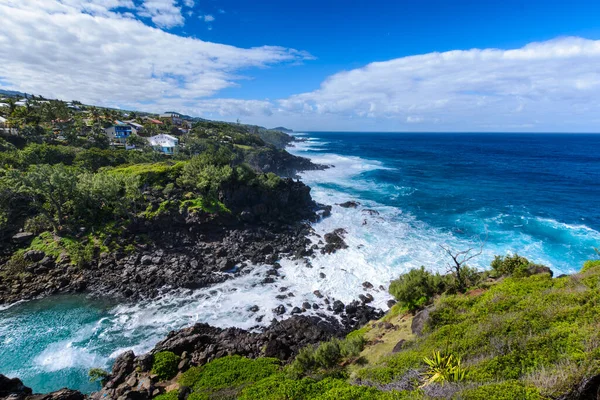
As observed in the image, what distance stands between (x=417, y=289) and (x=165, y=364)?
19.6 m

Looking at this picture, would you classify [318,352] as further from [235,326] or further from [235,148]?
[235,148]

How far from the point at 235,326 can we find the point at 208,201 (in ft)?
81.6

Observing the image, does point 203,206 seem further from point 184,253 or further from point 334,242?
point 334,242

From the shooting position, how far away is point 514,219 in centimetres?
4944

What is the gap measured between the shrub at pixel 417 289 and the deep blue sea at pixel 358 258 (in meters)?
8.61

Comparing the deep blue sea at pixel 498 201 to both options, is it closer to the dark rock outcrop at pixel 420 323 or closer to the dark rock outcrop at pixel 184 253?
the dark rock outcrop at pixel 420 323

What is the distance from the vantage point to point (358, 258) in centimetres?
3766

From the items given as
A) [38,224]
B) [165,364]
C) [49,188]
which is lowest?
[165,364]

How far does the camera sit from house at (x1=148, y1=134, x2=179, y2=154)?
245ft

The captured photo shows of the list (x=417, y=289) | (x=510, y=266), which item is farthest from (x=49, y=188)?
(x=510, y=266)

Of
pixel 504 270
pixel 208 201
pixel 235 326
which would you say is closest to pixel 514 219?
pixel 504 270

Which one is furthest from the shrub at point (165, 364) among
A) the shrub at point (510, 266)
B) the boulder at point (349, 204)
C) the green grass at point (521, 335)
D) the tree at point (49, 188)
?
the boulder at point (349, 204)

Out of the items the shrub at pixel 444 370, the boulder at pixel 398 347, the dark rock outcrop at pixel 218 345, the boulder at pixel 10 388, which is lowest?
the dark rock outcrop at pixel 218 345

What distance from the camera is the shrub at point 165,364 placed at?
18047 mm
